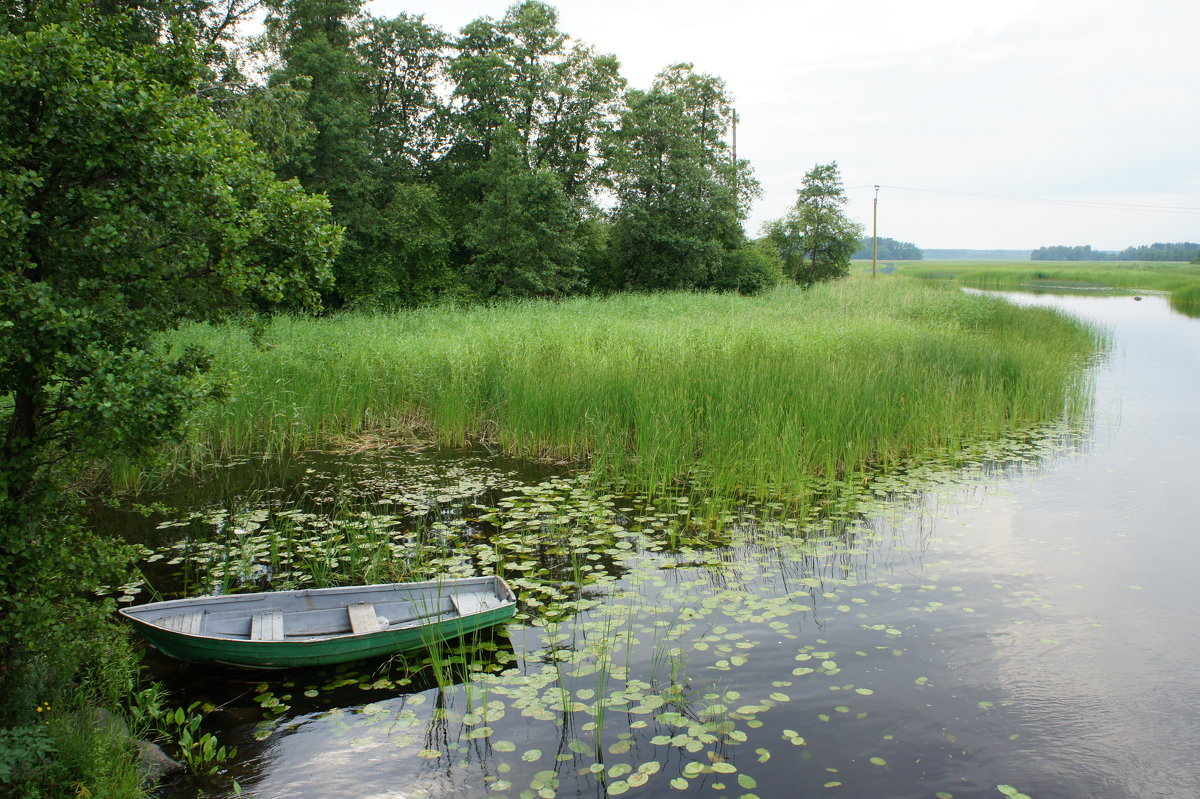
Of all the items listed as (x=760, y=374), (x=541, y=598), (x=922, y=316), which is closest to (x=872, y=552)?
(x=541, y=598)

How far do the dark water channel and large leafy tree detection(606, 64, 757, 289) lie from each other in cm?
2482

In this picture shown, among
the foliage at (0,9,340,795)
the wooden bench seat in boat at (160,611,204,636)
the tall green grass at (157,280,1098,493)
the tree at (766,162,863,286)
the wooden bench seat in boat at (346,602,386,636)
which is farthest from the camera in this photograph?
the tree at (766,162,863,286)

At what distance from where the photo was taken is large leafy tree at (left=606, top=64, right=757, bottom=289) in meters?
31.5

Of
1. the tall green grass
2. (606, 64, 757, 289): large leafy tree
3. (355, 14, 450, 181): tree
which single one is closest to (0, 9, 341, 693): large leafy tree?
the tall green grass

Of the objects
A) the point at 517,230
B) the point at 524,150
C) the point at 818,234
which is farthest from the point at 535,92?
the point at 818,234

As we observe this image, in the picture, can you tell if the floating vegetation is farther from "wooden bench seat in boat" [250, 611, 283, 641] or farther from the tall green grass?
the tall green grass

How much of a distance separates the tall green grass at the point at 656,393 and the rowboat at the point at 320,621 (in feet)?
7.71

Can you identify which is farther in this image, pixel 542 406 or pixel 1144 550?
pixel 542 406

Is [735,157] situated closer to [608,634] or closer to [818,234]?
[818,234]

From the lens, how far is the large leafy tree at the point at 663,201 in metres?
31.5

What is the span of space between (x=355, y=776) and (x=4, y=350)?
245 cm

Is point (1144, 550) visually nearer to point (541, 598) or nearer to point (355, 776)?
point (541, 598)

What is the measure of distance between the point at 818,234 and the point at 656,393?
36.3 meters

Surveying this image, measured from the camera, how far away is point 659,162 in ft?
105
